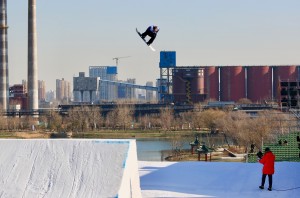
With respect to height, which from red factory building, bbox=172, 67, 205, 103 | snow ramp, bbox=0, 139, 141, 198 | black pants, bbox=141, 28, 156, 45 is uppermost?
red factory building, bbox=172, 67, 205, 103

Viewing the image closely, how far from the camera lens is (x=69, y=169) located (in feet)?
30.0

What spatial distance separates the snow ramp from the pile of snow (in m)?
1.21

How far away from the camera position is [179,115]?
75938mm

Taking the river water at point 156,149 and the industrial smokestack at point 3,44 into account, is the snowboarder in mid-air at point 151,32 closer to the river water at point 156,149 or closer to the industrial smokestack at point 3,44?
the river water at point 156,149

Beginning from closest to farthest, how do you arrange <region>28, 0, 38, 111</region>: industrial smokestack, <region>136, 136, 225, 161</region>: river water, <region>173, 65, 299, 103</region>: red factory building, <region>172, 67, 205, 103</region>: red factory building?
<region>136, 136, 225, 161</region>: river water → <region>28, 0, 38, 111</region>: industrial smokestack → <region>172, 67, 205, 103</region>: red factory building → <region>173, 65, 299, 103</region>: red factory building

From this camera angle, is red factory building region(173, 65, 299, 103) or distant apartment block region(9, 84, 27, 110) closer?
distant apartment block region(9, 84, 27, 110)

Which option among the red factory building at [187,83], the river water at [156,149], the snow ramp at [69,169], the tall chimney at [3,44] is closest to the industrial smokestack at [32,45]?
the tall chimney at [3,44]

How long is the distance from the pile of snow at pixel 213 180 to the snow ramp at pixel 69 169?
1210mm

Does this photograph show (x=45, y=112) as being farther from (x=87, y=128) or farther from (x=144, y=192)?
(x=144, y=192)

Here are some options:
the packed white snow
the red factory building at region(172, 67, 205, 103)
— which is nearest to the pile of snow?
the packed white snow

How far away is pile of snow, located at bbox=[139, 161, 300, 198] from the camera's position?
33.8 ft

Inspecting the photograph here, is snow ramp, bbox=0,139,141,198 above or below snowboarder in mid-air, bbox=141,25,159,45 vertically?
below

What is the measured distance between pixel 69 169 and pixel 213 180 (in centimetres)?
277

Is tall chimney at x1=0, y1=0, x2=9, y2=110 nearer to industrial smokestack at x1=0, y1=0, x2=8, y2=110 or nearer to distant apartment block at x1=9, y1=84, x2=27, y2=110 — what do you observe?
industrial smokestack at x1=0, y1=0, x2=8, y2=110
